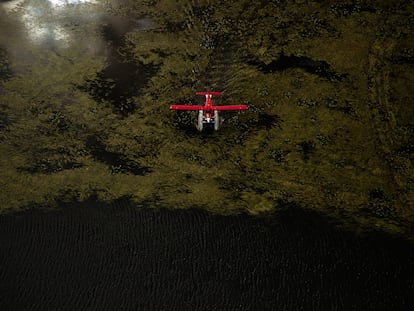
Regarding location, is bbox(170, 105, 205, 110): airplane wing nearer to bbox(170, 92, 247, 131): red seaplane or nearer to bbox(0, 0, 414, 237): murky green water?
bbox(170, 92, 247, 131): red seaplane

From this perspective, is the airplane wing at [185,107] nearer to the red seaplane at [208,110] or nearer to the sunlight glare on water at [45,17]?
the red seaplane at [208,110]

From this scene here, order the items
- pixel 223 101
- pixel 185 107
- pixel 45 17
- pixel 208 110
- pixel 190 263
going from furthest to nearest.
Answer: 1. pixel 45 17
2. pixel 223 101
3. pixel 185 107
4. pixel 208 110
5. pixel 190 263

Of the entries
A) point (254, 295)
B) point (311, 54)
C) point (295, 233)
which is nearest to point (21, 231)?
point (254, 295)

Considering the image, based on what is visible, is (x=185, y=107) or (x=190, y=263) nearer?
(x=190, y=263)

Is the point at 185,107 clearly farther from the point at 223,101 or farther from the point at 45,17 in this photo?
the point at 45,17

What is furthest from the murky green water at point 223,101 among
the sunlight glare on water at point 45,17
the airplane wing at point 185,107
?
the airplane wing at point 185,107

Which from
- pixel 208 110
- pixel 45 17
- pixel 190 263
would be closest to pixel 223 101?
pixel 208 110

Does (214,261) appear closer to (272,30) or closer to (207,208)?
(207,208)
